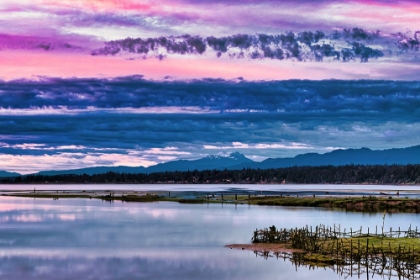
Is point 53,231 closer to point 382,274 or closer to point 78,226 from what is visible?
point 78,226

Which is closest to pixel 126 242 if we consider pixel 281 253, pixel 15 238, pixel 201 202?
pixel 15 238

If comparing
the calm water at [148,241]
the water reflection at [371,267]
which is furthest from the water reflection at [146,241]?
the water reflection at [371,267]

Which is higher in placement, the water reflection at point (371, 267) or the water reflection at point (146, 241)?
the water reflection at point (371, 267)

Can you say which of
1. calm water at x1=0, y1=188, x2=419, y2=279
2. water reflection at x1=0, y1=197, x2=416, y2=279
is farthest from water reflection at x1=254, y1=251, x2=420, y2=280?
water reflection at x1=0, y1=197, x2=416, y2=279

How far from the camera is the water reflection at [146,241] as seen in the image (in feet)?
194

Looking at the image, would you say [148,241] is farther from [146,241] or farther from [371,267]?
[371,267]

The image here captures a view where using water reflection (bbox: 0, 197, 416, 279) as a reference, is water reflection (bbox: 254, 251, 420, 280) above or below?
above

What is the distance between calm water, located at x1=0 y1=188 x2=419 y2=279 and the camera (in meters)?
58.8

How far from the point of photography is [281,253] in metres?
66.6

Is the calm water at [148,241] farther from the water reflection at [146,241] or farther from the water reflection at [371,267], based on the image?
the water reflection at [371,267]

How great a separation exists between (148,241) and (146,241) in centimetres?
27

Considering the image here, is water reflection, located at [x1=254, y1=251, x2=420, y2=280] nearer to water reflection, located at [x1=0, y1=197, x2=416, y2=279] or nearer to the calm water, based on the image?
the calm water

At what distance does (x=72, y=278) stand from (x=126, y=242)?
2652 centimetres

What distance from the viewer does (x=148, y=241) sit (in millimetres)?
83000
